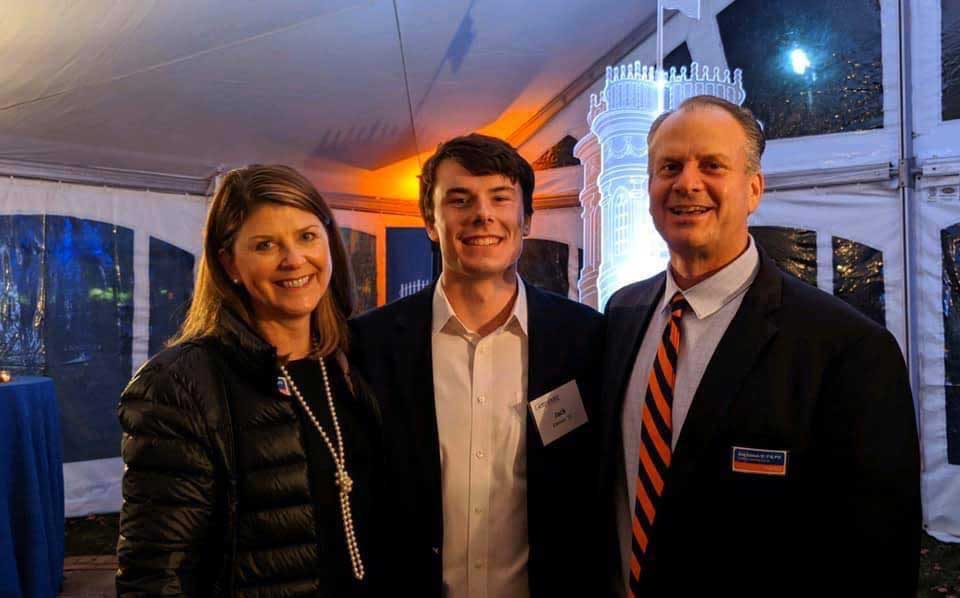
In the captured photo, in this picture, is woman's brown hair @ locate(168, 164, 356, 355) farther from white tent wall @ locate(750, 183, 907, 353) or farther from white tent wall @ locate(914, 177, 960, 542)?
white tent wall @ locate(914, 177, 960, 542)

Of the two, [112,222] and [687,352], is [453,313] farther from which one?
[112,222]

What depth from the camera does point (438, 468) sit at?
1.49 m

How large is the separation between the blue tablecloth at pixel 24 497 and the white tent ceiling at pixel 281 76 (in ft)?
5.35

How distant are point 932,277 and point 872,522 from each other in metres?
3.70

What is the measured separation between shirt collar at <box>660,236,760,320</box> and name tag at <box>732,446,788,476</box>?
299 mm

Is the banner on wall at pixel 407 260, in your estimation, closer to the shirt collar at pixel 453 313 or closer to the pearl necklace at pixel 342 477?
the shirt collar at pixel 453 313

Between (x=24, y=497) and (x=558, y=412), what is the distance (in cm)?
272

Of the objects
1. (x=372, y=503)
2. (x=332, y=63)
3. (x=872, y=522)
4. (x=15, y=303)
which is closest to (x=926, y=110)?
(x=332, y=63)

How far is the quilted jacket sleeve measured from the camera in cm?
109

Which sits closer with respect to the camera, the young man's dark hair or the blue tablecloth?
the young man's dark hair

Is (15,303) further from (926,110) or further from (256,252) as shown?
(926,110)

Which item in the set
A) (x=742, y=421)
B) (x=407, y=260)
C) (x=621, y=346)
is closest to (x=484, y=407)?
(x=621, y=346)

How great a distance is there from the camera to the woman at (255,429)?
1.11 metres

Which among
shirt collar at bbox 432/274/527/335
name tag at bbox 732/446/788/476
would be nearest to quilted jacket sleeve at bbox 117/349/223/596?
shirt collar at bbox 432/274/527/335
